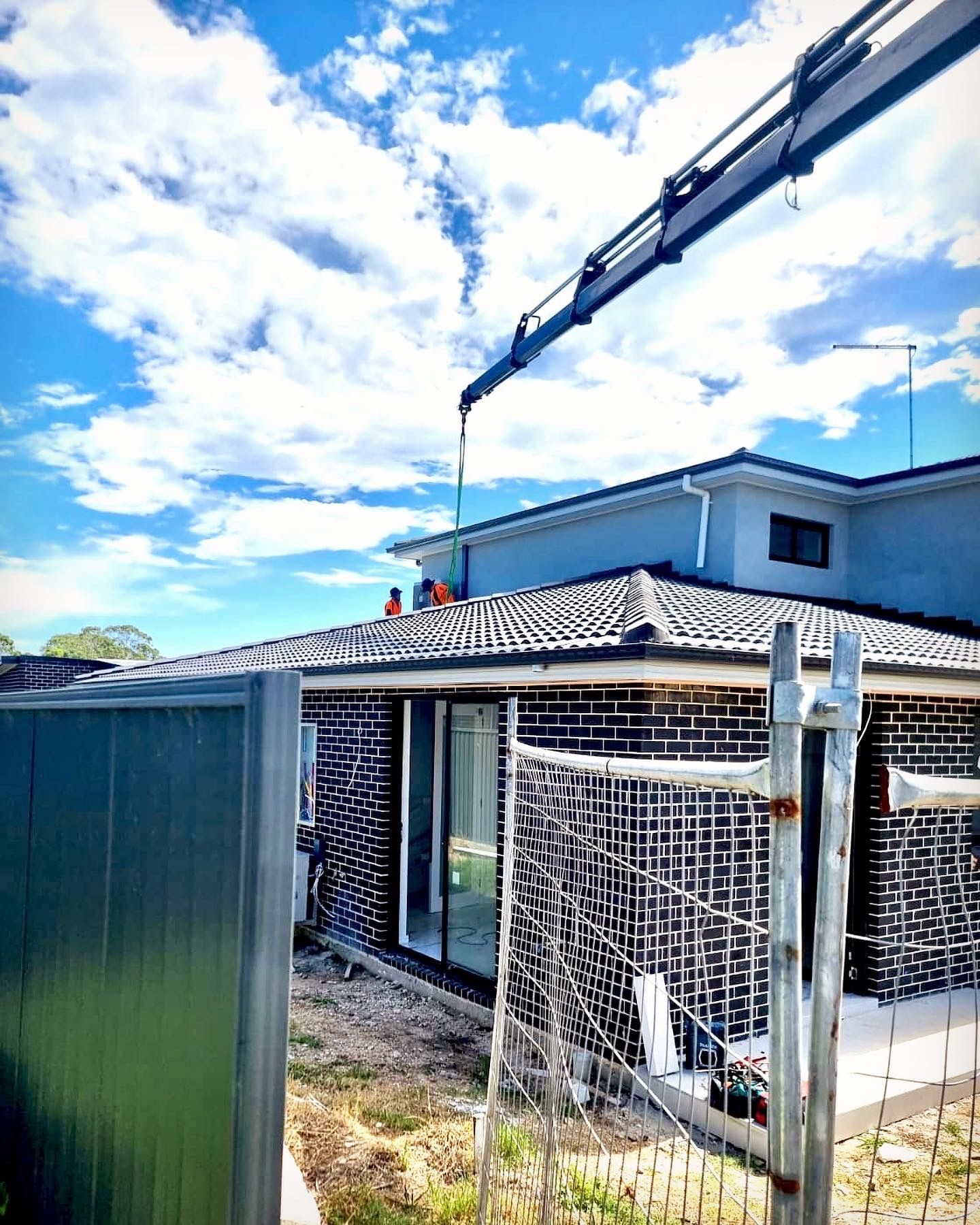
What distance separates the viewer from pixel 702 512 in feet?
39.5

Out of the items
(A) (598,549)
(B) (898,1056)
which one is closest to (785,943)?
(B) (898,1056)

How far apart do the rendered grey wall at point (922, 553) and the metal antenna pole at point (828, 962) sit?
38.6 feet

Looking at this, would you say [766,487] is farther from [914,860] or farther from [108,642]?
[108,642]

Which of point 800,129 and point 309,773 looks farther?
point 309,773

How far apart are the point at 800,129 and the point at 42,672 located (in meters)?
21.9

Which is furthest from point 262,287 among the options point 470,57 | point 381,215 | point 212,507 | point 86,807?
point 212,507

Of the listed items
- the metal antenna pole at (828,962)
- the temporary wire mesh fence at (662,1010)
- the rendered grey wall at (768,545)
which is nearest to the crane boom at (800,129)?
the rendered grey wall at (768,545)

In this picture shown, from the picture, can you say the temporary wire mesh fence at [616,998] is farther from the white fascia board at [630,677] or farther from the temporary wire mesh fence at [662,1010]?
the white fascia board at [630,677]

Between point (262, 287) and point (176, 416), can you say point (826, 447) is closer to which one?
point (262, 287)

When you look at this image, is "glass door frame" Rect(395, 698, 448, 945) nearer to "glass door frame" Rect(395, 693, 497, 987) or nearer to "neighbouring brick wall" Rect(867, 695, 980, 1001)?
"glass door frame" Rect(395, 693, 497, 987)

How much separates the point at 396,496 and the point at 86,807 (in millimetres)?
42692

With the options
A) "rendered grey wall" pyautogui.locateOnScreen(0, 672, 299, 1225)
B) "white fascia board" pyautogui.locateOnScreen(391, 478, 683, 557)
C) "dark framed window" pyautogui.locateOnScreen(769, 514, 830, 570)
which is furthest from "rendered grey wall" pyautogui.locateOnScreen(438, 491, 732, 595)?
"rendered grey wall" pyautogui.locateOnScreen(0, 672, 299, 1225)

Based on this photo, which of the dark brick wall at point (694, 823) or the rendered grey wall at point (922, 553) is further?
the rendered grey wall at point (922, 553)

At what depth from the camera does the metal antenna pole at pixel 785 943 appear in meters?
1.48
